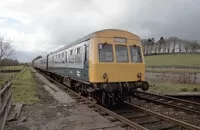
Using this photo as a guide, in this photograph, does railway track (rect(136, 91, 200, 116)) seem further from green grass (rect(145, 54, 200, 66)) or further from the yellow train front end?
green grass (rect(145, 54, 200, 66))

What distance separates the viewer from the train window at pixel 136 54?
1125cm

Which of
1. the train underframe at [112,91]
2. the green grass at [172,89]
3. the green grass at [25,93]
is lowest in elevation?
the green grass at [172,89]

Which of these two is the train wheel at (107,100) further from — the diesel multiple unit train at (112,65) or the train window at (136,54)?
the train window at (136,54)

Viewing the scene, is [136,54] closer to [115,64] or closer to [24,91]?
[115,64]

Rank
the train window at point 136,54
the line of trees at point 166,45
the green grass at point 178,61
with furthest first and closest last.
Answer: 1. the line of trees at point 166,45
2. the green grass at point 178,61
3. the train window at point 136,54

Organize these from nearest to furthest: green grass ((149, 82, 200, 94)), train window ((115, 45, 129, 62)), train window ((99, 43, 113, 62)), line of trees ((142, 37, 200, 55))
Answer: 1. train window ((99, 43, 113, 62))
2. train window ((115, 45, 129, 62))
3. green grass ((149, 82, 200, 94))
4. line of trees ((142, 37, 200, 55))

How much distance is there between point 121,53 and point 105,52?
0.79 m

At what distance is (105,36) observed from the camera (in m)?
10.7

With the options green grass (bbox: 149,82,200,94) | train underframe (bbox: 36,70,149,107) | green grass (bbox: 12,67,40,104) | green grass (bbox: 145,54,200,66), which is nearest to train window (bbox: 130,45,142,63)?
train underframe (bbox: 36,70,149,107)

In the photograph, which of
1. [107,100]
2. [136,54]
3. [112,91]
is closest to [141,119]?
[112,91]

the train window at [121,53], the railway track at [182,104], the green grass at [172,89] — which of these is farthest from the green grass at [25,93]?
the green grass at [172,89]

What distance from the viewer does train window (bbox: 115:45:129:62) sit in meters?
10.9

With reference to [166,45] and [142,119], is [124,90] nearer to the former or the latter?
[142,119]

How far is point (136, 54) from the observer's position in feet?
37.4
